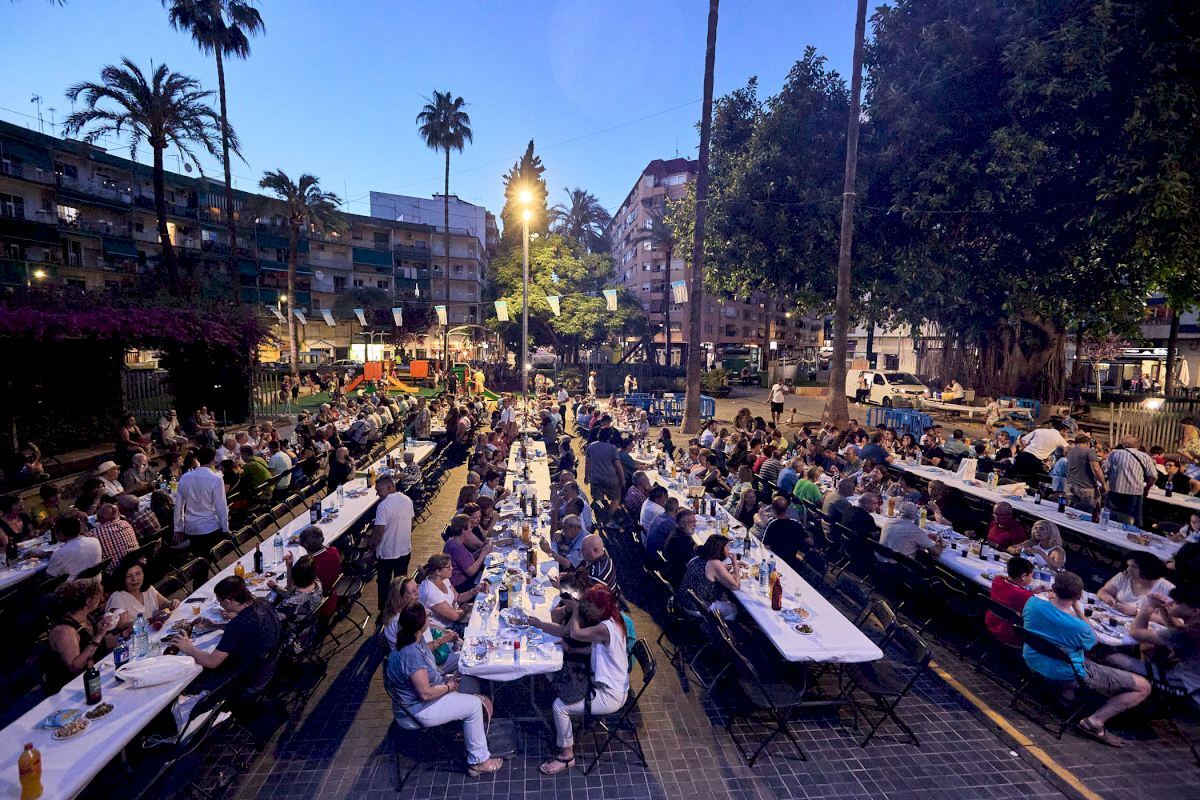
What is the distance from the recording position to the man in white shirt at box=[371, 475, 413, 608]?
7609mm

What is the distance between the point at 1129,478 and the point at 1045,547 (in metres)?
4.39

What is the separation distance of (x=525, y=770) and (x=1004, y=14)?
2248 cm

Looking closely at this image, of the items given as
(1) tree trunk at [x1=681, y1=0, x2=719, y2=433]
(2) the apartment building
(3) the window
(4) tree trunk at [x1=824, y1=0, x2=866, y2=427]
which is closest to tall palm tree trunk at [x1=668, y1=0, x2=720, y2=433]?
(1) tree trunk at [x1=681, y1=0, x2=719, y2=433]

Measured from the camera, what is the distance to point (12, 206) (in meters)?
32.9

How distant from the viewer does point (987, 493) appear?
10742 mm

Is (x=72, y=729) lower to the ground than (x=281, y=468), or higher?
lower

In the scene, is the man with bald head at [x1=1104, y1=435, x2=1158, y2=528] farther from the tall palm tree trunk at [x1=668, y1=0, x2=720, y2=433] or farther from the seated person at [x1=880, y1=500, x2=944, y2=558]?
the tall palm tree trunk at [x1=668, y1=0, x2=720, y2=433]

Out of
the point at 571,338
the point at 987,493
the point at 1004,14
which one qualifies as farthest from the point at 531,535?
the point at 571,338

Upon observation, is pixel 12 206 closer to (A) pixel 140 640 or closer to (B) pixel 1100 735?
(A) pixel 140 640

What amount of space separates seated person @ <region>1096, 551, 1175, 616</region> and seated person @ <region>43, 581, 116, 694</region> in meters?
9.88

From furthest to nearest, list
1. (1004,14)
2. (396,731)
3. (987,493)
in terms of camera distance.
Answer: (1004,14) < (987,493) < (396,731)

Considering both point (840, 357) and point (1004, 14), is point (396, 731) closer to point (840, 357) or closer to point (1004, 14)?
point (840, 357)

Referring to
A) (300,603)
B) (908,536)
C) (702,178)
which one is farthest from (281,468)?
(702,178)

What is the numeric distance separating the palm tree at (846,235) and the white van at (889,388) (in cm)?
1202
